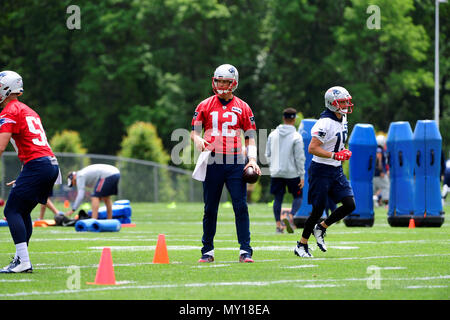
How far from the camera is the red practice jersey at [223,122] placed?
11273 millimetres

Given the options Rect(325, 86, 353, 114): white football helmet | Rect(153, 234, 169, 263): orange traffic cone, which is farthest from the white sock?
Rect(325, 86, 353, 114): white football helmet

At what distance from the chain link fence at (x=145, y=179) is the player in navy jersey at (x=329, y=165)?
2501 centimetres

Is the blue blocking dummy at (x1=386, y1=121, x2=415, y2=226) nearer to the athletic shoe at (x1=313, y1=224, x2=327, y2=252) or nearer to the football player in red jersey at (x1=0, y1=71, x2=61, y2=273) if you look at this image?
the athletic shoe at (x1=313, y1=224, x2=327, y2=252)

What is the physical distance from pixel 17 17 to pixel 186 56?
29.7 ft

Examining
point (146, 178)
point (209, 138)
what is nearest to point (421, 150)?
point (209, 138)

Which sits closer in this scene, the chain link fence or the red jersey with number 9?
the red jersey with number 9

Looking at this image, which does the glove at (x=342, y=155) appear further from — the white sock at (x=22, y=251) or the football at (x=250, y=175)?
the white sock at (x=22, y=251)

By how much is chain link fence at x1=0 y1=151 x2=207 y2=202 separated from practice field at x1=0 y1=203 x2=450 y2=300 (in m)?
20.0

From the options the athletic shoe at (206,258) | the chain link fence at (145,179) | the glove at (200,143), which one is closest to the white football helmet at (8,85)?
the glove at (200,143)

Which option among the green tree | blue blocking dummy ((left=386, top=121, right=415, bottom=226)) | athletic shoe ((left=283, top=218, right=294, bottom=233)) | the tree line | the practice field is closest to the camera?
the practice field

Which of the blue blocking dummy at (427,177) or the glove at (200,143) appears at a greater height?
the glove at (200,143)

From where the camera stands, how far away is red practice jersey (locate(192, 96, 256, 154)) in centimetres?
1127

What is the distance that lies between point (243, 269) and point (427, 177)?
9.75 meters
